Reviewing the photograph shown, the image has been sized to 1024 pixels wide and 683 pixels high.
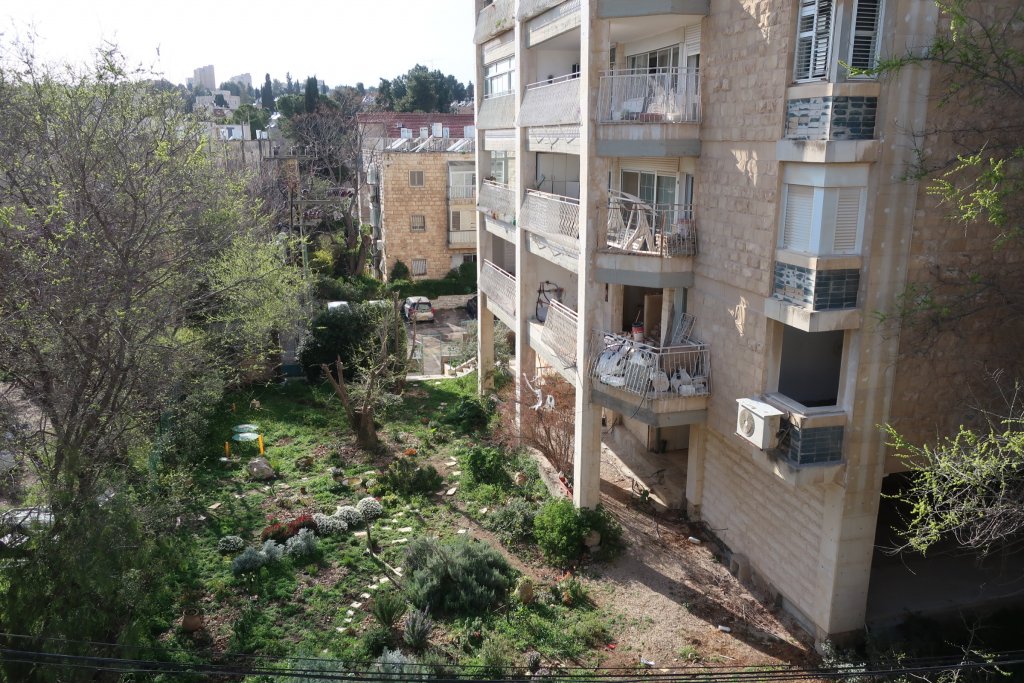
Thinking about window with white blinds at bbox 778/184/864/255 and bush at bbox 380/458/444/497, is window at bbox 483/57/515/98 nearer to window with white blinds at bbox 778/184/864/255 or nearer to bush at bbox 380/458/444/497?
bush at bbox 380/458/444/497

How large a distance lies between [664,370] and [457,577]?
5.06 meters

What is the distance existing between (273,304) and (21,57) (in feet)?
35.2

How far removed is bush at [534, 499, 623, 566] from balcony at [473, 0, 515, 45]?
1186 cm

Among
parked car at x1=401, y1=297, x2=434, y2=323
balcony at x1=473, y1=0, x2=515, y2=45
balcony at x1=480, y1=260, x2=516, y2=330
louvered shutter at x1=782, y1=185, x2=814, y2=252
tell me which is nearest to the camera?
louvered shutter at x1=782, y1=185, x2=814, y2=252

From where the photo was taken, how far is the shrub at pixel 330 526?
1515 cm

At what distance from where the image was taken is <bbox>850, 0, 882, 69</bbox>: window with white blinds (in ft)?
31.2

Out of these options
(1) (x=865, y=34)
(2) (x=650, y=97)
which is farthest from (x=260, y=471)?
(1) (x=865, y=34)

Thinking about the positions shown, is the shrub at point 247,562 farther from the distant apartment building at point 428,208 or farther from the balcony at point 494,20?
the distant apartment building at point 428,208

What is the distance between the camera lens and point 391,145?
156 ft

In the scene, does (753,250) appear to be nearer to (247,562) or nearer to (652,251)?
(652,251)

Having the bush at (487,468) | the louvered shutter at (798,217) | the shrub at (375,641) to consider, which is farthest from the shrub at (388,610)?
the louvered shutter at (798,217)

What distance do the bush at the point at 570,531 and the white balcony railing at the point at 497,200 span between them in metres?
8.43

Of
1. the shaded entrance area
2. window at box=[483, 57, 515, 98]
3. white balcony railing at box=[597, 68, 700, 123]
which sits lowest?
the shaded entrance area

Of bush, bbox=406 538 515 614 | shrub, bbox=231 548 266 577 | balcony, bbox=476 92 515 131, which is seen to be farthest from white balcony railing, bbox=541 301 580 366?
shrub, bbox=231 548 266 577
